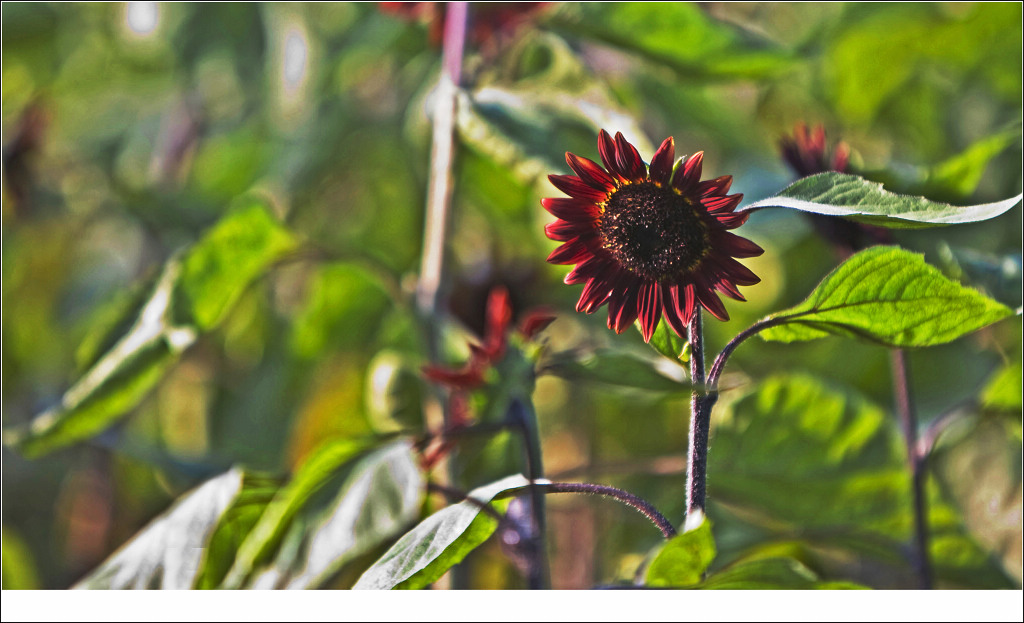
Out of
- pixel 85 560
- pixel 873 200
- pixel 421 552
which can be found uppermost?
pixel 873 200

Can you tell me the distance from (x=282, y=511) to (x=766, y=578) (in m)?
0.19

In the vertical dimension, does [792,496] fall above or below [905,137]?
below

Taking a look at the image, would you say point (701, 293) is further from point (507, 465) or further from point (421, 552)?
point (507, 465)

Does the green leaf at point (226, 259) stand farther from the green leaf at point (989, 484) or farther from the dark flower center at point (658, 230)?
the green leaf at point (989, 484)

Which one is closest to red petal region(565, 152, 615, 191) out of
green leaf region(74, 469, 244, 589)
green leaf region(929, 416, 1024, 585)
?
green leaf region(74, 469, 244, 589)

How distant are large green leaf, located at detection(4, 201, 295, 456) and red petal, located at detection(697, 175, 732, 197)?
0.28 metres

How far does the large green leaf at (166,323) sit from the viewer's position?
374 millimetres

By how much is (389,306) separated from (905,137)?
0.41m

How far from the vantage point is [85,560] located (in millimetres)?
570

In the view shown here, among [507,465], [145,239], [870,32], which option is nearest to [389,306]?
[507,465]

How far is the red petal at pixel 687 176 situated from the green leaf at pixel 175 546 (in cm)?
23

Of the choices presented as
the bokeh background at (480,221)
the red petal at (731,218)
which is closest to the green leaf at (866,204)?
the red petal at (731,218)

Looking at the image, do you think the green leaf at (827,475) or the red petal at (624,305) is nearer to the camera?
the red petal at (624,305)

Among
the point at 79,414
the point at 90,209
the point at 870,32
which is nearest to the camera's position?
the point at 79,414
